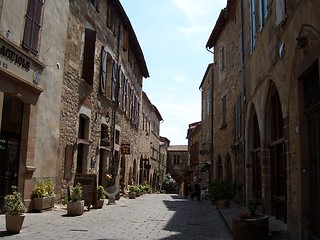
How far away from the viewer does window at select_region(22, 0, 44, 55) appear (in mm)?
9570

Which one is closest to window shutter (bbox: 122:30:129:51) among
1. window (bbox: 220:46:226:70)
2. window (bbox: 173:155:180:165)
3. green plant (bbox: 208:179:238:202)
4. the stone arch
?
window (bbox: 220:46:226:70)

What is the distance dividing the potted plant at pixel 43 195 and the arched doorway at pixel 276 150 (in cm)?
608

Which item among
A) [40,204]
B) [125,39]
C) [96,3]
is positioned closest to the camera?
[40,204]

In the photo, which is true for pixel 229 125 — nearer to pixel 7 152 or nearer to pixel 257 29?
pixel 257 29

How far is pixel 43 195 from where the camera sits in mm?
10234

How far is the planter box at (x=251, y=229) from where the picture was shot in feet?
20.9

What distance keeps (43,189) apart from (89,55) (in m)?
5.98

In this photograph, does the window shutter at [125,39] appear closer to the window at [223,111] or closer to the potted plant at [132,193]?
the window at [223,111]

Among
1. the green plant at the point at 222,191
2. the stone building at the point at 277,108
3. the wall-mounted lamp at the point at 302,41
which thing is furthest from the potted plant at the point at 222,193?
the wall-mounted lamp at the point at 302,41

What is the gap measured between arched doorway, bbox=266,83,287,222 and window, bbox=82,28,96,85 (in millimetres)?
7213

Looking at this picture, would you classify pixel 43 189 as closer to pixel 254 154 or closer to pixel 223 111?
pixel 254 154

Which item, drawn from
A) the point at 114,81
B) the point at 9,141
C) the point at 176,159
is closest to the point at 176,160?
the point at 176,159

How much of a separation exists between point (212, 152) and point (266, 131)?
13358mm

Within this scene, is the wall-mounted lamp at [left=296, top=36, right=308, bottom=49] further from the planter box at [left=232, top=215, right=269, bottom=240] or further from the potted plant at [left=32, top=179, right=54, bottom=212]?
the potted plant at [left=32, top=179, right=54, bottom=212]
